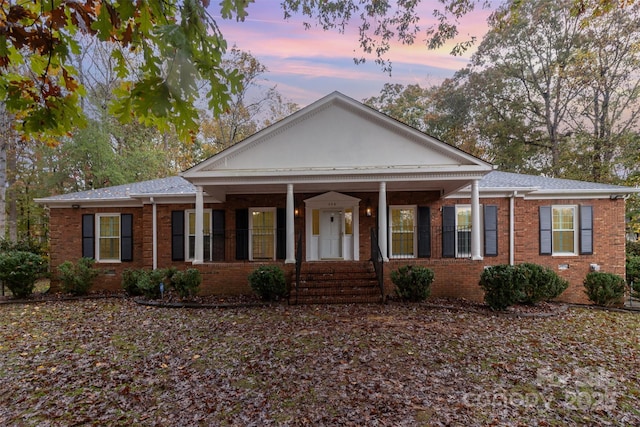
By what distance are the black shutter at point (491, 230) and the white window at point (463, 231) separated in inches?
21.0

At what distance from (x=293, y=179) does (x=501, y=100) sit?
17019mm

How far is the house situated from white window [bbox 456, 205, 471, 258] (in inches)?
1.4

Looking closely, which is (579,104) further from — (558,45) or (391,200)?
(391,200)

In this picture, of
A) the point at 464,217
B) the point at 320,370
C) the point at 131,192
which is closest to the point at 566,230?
the point at 464,217

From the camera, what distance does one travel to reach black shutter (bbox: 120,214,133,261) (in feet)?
39.0

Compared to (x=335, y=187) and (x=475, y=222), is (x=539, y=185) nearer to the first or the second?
(x=475, y=222)

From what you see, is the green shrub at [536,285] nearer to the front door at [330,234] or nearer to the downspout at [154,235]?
the front door at [330,234]

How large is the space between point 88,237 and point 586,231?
A: 17.6m

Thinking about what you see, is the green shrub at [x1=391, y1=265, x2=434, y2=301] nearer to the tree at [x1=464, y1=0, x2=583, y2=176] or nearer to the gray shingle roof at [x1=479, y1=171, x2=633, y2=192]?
the gray shingle roof at [x1=479, y1=171, x2=633, y2=192]

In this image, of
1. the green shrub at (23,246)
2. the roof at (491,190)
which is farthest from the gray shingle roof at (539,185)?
the green shrub at (23,246)

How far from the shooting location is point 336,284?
9.42 metres

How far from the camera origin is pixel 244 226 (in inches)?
466

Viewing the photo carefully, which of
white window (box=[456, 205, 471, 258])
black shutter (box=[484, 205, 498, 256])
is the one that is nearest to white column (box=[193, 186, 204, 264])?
white window (box=[456, 205, 471, 258])

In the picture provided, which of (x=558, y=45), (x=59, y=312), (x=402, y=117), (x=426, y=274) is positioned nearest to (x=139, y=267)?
(x=59, y=312)
